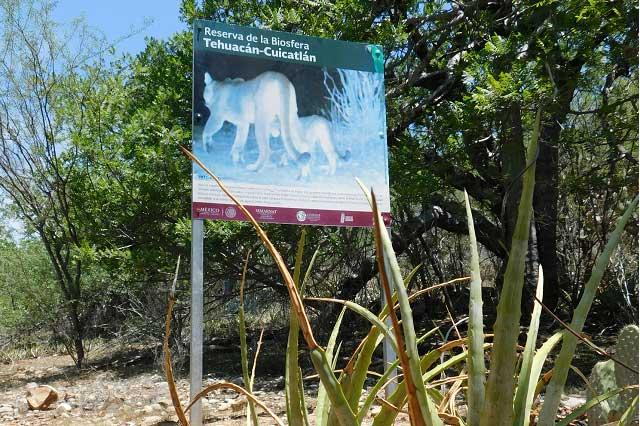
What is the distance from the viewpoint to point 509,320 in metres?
0.92

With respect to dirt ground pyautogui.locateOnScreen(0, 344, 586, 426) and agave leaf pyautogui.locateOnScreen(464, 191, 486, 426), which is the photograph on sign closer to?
dirt ground pyautogui.locateOnScreen(0, 344, 586, 426)

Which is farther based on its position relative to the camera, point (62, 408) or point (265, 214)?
point (62, 408)

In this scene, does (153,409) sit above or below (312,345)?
below

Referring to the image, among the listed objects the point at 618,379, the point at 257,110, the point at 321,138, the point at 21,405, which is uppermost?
the point at 257,110

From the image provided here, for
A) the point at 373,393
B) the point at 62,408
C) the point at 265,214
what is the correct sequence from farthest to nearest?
the point at 62,408
the point at 265,214
the point at 373,393

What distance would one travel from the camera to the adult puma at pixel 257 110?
13.7ft

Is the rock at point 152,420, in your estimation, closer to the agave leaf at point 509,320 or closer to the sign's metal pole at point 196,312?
the sign's metal pole at point 196,312

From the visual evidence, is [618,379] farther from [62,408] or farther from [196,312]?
[62,408]

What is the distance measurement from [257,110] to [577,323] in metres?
3.51

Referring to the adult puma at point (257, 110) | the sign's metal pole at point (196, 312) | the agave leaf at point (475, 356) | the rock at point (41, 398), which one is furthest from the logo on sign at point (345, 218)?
the rock at point (41, 398)

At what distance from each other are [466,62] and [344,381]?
19.1ft

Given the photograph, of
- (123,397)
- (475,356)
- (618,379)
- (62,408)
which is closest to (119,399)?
(123,397)

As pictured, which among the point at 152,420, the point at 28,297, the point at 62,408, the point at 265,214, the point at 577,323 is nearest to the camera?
the point at 577,323

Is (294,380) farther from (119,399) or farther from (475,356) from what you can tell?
(119,399)
